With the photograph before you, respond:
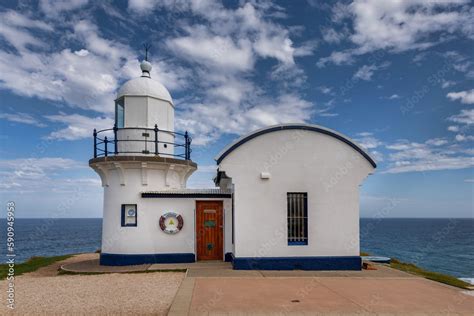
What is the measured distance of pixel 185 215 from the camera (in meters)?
13.5

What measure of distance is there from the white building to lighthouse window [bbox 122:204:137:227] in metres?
0.04

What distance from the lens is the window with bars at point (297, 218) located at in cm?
1204

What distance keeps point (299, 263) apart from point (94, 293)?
6.95 metres

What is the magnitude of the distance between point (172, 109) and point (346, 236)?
952cm

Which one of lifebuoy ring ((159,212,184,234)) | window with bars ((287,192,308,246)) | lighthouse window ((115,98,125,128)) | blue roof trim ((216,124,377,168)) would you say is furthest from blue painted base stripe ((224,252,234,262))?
lighthouse window ((115,98,125,128))

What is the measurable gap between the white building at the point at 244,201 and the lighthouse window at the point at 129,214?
0.04 m

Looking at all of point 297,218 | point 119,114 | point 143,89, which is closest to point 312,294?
point 297,218

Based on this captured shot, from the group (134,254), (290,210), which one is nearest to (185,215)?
(134,254)

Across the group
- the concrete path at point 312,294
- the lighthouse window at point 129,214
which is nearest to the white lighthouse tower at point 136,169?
the lighthouse window at point 129,214

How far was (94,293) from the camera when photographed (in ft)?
28.3

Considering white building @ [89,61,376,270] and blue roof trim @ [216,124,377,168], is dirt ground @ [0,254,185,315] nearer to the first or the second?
white building @ [89,61,376,270]

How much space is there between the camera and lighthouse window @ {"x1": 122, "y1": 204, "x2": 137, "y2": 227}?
13.2m

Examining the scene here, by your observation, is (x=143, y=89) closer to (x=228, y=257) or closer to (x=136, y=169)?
(x=136, y=169)

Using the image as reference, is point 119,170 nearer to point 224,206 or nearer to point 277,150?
point 224,206
